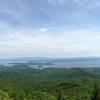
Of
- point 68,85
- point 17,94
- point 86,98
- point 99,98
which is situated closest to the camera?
point 99,98

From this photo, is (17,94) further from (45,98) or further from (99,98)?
(99,98)

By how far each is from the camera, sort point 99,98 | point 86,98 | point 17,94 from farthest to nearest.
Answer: point 86,98
point 17,94
point 99,98

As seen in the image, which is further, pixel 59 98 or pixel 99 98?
pixel 59 98

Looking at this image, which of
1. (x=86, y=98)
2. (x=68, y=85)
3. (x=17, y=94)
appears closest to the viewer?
(x=17, y=94)

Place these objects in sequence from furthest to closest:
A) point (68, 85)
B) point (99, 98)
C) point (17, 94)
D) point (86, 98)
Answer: point (68, 85), point (86, 98), point (17, 94), point (99, 98)

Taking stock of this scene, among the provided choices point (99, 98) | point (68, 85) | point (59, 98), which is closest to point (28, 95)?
point (59, 98)

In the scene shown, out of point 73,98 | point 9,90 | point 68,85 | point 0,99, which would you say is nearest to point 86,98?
point 73,98

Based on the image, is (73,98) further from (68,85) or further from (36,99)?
(68,85)

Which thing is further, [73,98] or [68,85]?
[68,85]
